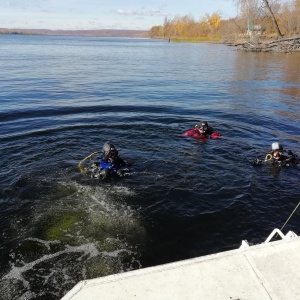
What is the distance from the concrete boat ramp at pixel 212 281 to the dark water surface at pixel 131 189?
3023mm

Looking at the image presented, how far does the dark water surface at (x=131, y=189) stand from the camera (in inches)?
267

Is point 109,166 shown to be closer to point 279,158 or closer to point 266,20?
point 279,158

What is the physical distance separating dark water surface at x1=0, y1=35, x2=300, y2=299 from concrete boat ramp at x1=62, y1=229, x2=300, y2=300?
119 inches

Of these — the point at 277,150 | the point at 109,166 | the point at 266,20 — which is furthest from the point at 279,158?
the point at 266,20

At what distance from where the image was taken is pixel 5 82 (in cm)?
2712

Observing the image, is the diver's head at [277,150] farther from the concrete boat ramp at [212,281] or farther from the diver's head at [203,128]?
the concrete boat ramp at [212,281]

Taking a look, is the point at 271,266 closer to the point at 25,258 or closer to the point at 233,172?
the point at 25,258

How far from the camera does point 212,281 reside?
11.3ft

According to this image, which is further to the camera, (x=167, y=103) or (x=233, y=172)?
(x=167, y=103)

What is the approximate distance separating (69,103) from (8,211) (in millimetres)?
12936

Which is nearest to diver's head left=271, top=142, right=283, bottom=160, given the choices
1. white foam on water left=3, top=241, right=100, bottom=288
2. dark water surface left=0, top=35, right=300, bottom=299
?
dark water surface left=0, top=35, right=300, bottom=299

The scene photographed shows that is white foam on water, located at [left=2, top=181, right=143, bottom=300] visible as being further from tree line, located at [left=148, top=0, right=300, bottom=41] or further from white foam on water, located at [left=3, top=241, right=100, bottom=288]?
tree line, located at [left=148, top=0, right=300, bottom=41]

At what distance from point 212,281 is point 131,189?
621 centimetres

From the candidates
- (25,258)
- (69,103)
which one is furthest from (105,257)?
(69,103)
